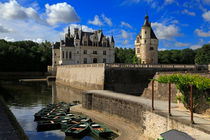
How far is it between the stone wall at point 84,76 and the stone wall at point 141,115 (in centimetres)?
1094

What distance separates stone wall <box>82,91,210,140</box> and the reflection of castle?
4024 centimetres

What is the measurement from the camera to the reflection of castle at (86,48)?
187ft

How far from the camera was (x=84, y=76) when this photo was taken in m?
34.7

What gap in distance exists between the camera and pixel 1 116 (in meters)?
9.33

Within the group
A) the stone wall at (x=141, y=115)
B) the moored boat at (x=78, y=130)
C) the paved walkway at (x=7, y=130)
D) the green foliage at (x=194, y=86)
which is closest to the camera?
the paved walkway at (x=7, y=130)

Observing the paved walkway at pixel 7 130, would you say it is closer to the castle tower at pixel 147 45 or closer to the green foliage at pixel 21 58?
the castle tower at pixel 147 45

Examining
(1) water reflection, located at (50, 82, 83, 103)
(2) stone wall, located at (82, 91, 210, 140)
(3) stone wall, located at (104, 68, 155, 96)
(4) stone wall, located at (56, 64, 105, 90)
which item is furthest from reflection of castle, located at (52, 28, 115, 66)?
(2) stone wall, located at (82, 91, 210, 140)

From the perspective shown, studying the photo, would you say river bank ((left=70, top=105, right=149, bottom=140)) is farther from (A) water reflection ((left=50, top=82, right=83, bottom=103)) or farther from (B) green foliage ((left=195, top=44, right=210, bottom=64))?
(B) green foliage ((left=195, top=44, right=210, bottom=64))

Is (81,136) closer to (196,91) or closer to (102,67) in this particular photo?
(196,91)

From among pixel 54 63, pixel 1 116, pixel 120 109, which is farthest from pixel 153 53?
pixel 1 116

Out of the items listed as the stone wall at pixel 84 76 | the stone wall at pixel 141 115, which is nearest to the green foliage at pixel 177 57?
the stone wall at pixel 84 76

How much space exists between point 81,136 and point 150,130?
4.65 m

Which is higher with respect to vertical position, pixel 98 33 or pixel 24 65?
pixel 98 33

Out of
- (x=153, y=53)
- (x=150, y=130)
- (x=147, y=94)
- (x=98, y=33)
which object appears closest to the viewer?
(x=150, y=130)
